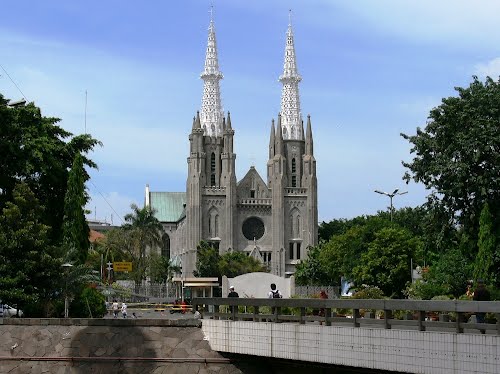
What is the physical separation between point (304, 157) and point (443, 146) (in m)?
116

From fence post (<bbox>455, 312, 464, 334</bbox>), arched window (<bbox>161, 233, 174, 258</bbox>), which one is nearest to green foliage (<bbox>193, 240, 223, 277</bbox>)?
arched window (<bbox>161, 233, 174, 258</bbox>)

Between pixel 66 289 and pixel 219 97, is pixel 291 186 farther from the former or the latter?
pixel 66 289

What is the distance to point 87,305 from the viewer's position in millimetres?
39438

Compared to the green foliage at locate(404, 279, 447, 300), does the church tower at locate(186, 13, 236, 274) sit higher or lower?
higher

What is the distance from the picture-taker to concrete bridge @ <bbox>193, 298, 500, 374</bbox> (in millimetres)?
16562

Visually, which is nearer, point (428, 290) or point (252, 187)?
point (428, 290)

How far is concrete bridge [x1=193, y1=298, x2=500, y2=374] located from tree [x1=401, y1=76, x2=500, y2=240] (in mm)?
21744

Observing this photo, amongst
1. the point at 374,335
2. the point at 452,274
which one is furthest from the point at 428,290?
the point at 374,335

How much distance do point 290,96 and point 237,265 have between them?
142 feet

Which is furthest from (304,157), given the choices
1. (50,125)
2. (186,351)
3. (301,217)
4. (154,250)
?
(186,351)

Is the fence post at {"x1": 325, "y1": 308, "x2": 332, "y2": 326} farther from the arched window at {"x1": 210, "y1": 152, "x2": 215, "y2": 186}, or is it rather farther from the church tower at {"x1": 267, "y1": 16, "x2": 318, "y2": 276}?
the arched window at {"x1": 210, "y1": 152, "x2": 215, "y2": 186}

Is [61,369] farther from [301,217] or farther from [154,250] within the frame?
[301,217]

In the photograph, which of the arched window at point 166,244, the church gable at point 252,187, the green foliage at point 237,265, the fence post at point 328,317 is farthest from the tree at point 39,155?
the arched window at point 166,244

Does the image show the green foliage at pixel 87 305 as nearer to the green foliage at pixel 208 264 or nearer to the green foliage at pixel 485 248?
the green foliage at pixel 485 248
